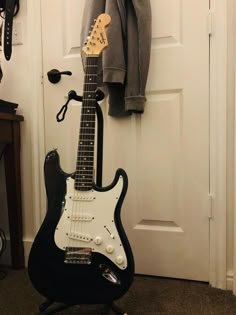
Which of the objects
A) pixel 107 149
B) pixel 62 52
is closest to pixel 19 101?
pixel 62 52

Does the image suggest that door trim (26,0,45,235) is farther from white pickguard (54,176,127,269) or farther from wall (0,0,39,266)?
white pickguard (54,176,127,269)

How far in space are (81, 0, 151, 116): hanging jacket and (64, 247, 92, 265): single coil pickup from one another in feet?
1.91

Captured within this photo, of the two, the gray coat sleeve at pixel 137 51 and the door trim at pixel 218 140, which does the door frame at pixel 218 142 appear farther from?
the gray coat sleeve at pixel 137 51

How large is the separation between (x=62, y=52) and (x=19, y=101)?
32 centimetres

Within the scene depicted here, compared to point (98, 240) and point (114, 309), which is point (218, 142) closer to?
point (98, 240)

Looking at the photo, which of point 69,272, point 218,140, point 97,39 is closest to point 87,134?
point 97,39

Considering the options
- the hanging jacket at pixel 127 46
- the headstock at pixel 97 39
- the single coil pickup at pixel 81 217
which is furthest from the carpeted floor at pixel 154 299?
the headstock at pixel 97 39

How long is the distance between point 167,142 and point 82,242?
0.57 m

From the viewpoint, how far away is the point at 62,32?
4.37 feet

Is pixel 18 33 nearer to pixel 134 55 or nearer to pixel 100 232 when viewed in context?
pixel 134 55

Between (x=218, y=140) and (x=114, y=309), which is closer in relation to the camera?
(x=114, y=309)

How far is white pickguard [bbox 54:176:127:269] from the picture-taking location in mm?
890

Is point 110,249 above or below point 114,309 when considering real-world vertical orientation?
above

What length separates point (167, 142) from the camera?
4.05 ft
